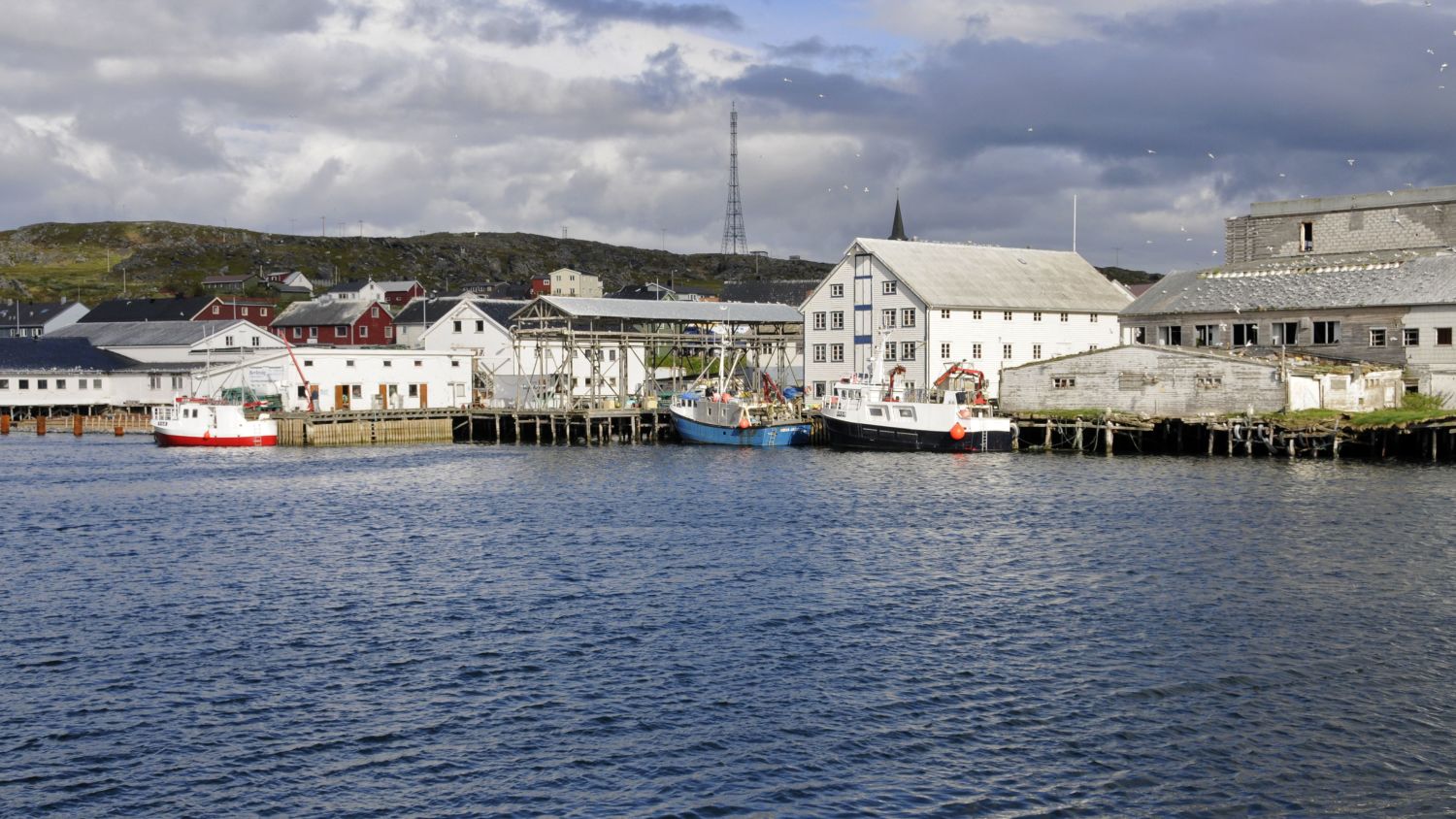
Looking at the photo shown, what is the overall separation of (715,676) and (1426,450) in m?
47.9

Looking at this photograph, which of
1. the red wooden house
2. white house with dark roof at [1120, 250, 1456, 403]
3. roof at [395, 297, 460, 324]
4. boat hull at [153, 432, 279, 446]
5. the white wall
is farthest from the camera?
the red wooden house

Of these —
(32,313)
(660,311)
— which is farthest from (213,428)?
(32,313)

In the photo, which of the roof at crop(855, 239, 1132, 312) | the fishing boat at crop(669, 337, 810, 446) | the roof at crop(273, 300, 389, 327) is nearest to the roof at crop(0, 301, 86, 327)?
the roof at crop(273, 300, 389, 327)

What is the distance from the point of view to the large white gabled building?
83062mm

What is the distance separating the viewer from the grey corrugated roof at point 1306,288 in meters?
69.6

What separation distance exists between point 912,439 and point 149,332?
7997 cm

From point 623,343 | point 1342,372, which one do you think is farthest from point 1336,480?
point 623,343

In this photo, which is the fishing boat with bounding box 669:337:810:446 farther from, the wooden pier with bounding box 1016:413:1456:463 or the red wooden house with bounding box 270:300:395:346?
the red wooden house with bounding box 270:300:395:346

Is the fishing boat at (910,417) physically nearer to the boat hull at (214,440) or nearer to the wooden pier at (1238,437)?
the wooden pier at (1238,437)

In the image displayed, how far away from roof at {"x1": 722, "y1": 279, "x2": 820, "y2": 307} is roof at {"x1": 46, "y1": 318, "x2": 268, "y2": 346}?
4983 centimetres

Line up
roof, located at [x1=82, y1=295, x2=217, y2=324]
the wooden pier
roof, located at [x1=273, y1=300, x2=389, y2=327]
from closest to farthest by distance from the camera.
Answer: the wooden pier < roof, located at [x1=273, y1=300, x2=389, y2=327] < roof, located at [x1=82, y1=295, x2=217, y2=324]

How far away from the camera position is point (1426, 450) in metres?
60.9

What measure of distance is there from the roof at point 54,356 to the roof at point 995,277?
65.7m

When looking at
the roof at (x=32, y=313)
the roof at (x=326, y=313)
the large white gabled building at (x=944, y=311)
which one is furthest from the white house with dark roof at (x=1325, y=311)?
the roof at (x=32, y=313)
